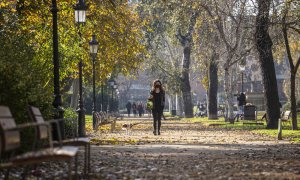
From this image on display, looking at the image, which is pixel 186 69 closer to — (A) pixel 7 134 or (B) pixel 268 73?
(B) pixel 268 73

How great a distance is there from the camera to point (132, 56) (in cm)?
3641

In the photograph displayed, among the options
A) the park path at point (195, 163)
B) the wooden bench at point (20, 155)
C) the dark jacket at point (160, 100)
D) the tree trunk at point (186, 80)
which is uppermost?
the tree trunk at point (186, 80)

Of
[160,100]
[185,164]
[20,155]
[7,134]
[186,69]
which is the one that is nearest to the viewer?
[20,155]

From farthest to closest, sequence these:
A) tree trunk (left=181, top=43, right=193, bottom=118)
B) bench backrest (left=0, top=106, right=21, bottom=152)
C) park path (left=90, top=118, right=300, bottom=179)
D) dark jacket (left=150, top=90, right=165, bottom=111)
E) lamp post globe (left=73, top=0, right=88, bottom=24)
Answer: tree trunk (left=181, top=43, right=193, bottom=118) → dark jacket (left=150, top=90, right=165, bottom=111) → lamp post globe (left=73, top=0, right=88, bottom=24) → park path (left=90, top=118, right=300, bottom=179) → bench backrest (left=0, top=106, right=21, bottom=152)

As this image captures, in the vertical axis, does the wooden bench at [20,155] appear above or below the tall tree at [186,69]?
below

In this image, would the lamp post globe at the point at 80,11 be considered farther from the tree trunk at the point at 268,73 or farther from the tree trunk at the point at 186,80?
the tree trunk at the point at 186,80

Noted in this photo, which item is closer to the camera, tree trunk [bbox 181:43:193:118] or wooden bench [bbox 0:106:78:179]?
wooden bench [bbox 0:106:78:179]

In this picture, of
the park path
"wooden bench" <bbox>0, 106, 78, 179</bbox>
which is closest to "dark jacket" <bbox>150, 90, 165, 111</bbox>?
the park path

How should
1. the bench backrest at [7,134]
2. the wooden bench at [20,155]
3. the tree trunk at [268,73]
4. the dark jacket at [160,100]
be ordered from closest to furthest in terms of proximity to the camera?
the wooden bench at [20,155] < the bench backrest at [7,134] < the dark jacket at [160,100] < the tree trunk at [268,73]

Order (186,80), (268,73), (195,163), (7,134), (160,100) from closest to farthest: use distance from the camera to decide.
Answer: (7,134) < (195,163) < (160,100) < (268,73) < (186,80)

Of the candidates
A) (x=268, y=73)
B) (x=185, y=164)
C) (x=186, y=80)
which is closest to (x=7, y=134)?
(x=185, y=164)

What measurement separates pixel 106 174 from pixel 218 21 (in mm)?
25650

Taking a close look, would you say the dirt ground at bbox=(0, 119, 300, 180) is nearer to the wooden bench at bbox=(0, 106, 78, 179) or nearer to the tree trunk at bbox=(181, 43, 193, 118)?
the wooden bench at bbox=(0, 106, 78, 179)

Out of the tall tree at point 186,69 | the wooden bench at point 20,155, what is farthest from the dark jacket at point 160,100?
the tall tree at point 186,69
